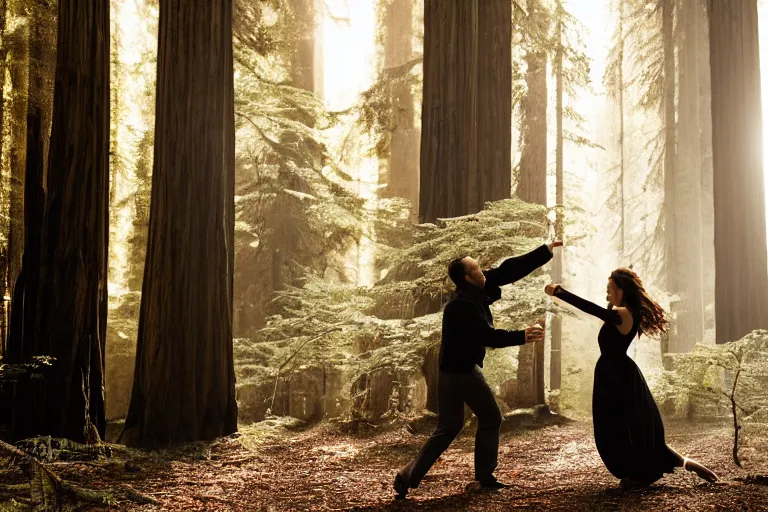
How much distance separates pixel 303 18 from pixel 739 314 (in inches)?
535

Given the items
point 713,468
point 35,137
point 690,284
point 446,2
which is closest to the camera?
point 713,468

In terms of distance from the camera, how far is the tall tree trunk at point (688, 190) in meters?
→ 24.0

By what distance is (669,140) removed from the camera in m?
23.8

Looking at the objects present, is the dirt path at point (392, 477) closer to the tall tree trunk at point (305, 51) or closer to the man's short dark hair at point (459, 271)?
the man's short dark hair at point (459, 271)

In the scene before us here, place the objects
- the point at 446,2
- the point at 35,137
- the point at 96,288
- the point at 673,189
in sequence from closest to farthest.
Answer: the point at 96,288 → the point at 35,137 → the point at 446,2 → the point at 673,189

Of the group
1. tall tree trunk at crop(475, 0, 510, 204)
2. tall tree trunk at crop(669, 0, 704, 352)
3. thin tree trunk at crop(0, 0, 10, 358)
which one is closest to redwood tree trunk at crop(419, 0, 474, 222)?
tall tree trunk at crop(475, 0, 510, 204)

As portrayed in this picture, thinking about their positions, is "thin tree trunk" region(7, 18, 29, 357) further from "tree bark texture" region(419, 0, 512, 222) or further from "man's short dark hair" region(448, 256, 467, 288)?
"man's short dark hair" region(448, 256, 467, 288)

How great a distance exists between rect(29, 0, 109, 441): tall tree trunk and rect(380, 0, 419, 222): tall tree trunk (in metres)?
10.7

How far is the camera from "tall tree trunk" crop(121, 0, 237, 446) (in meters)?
9.27

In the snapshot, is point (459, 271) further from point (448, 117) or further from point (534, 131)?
point (534, 131)

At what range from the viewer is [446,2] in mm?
11727

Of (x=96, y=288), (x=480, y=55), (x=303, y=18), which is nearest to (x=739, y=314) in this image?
(x=480, y=55)

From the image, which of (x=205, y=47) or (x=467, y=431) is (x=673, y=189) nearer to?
(x=467, y=431)

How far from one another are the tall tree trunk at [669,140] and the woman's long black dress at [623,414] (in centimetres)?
1899
